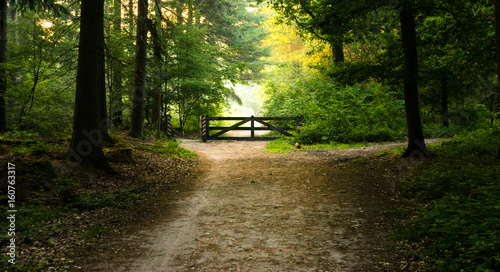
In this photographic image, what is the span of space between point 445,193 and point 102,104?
1059 centimetres

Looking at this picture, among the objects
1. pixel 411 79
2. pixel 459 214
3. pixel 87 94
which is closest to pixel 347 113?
pixel 411 79

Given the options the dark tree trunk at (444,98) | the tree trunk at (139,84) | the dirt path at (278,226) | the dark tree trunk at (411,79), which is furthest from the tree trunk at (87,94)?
the dark tree trunk at (444,98)

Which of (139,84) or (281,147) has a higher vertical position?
(139,84)

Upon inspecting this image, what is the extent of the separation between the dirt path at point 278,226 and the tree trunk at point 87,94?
271 cm

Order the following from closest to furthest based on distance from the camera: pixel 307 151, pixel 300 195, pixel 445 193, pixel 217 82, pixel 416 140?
pixel 445 193, pixel 300 195, pixel 416 140, pixel 307 151, pixel 217 82

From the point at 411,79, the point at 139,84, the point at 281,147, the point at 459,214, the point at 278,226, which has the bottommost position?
the point at 278,226

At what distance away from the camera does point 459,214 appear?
192 inches

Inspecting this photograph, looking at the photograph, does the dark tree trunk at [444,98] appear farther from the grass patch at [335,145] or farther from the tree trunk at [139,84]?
the tree trunk at [139,84]

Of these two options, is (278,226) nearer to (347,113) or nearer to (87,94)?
(87,94)

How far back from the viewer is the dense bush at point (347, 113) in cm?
1639

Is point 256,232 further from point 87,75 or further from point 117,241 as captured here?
point 87,75

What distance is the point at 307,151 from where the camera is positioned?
14.4 m

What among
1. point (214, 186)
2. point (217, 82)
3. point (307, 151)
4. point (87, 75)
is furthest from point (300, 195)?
point (217, 82)

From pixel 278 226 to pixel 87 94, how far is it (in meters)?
5.61
